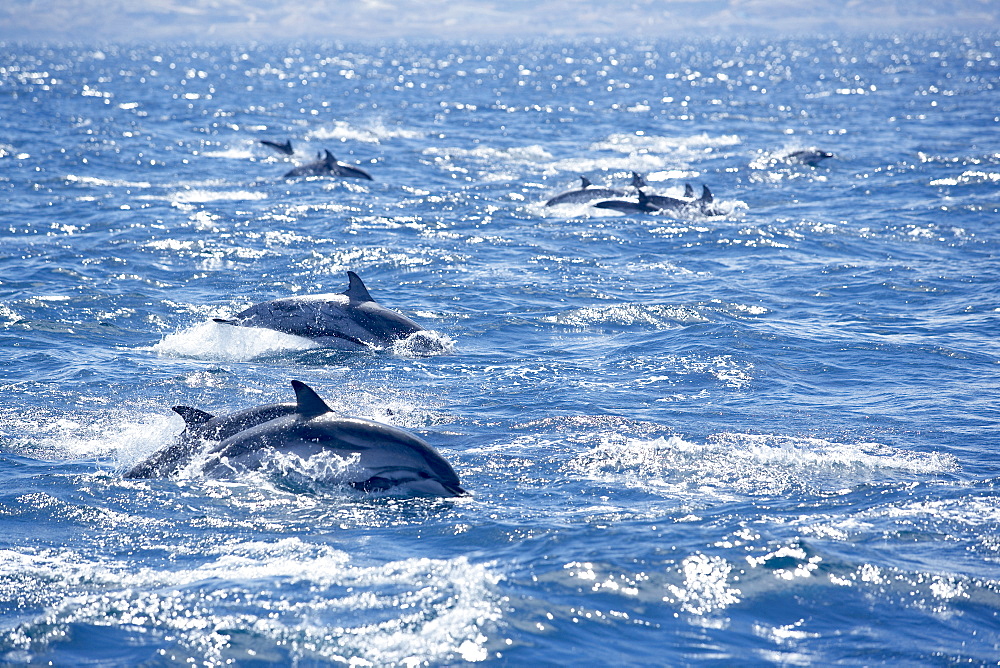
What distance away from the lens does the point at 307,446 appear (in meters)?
10.8

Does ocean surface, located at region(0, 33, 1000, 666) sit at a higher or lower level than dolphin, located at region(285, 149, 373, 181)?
lower

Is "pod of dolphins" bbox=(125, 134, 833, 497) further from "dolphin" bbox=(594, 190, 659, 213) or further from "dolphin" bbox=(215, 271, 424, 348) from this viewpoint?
"dolphin" bbox=(594, 190, 659, 213)

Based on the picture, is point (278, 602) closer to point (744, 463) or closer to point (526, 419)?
point (526, 419)

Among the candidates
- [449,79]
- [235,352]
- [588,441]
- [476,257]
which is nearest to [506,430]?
[588,441]

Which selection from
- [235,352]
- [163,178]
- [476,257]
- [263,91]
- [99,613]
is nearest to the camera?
[99,613]

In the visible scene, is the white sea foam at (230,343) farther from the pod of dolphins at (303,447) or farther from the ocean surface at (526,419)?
the pod of dolphins at (303,447)

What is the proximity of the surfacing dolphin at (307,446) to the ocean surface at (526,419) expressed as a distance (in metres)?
0.29

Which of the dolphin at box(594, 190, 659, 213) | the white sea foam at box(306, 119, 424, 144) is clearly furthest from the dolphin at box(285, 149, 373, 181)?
the white sea foam at box(306, 119, 424, 144)

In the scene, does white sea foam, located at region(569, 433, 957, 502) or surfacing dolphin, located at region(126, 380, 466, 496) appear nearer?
surfacing dolphin, located at region(126, 380, 466, 496)

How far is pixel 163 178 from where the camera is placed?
33875 millimetres

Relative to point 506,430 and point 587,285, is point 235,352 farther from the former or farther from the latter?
point 587,285

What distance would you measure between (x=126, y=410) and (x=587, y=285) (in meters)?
9.25

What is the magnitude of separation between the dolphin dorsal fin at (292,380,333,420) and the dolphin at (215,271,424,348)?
16.0ft

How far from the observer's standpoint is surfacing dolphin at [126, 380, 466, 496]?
34.8 feet
